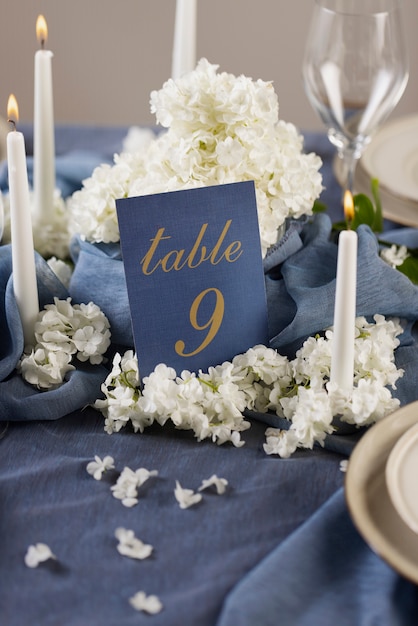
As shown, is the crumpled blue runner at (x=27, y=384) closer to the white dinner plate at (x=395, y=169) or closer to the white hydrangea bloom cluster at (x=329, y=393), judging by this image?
the white hydrangea bloom cluster at (x=329, y=393)

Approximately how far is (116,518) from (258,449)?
15 centimetres

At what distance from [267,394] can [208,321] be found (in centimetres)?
9

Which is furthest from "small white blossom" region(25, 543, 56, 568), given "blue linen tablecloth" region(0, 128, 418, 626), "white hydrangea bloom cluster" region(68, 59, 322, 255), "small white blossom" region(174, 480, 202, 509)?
"white hydrangea bloom cluster" region(68, 59, 322, 255)

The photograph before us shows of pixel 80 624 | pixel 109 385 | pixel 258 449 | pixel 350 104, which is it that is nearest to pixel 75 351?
pixel 109 385

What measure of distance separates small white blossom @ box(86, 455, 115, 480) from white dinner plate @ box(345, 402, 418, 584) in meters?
0.21

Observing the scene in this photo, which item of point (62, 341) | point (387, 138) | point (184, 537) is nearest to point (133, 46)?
point (387, 138)

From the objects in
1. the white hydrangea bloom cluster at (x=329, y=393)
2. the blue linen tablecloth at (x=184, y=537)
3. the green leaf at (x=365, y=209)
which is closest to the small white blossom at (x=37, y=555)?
the blue linen tablecloth at (x=184, y=537)

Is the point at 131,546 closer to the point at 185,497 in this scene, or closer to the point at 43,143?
the point at 185,497

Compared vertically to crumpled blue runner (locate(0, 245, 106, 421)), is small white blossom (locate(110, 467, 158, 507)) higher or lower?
lower

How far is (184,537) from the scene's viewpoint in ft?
2.11

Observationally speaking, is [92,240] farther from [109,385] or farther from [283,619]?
[283,619]

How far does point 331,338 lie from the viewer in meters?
0.79

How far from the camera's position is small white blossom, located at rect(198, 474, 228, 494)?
69 cm

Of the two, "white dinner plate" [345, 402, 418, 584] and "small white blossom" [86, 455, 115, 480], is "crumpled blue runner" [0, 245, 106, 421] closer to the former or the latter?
"small white blossom" [86, 455, 115, 480]
